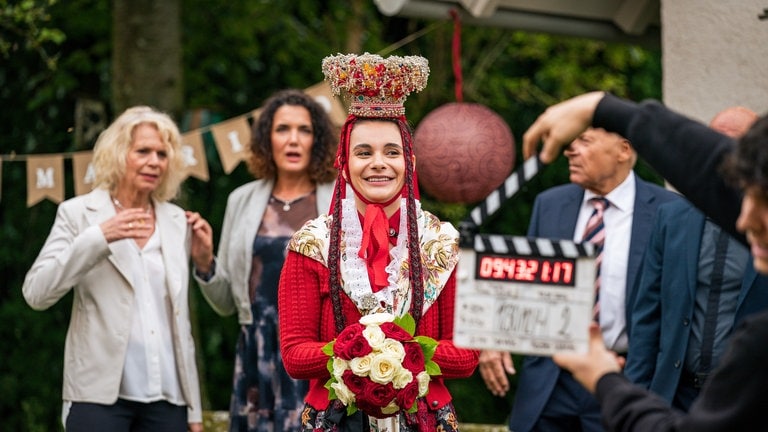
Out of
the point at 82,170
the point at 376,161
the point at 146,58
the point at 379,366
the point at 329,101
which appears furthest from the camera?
the point at 146,58

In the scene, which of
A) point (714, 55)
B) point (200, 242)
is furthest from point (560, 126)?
point (714, 55)

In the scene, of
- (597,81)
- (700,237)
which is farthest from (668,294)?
(597,81)

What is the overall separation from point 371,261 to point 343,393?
0.53m

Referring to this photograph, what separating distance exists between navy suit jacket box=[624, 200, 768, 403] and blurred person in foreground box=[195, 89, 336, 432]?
1.65 m

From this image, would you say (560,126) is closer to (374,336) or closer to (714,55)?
(374,336)

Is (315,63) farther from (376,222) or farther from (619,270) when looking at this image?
(376,222)

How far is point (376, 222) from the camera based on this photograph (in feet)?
14.3

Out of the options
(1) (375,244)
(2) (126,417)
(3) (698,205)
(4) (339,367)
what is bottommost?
(2) (126,417)

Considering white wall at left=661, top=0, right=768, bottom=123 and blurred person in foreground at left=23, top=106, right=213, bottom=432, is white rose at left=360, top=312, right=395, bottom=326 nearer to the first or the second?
blurred person in foreground at left=23, top=106, right=213, bottom=432

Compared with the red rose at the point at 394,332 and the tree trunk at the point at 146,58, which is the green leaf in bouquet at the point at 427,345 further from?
the tree trunk at the point at 146,58

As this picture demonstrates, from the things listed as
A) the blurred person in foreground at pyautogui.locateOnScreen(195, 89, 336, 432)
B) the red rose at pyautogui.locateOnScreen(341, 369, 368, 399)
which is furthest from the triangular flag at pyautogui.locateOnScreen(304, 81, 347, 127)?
the red rose at pyautogui.locateOnScreen(341, 369, 368, 399)

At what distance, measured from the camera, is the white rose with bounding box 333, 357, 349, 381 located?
4012 millimetres

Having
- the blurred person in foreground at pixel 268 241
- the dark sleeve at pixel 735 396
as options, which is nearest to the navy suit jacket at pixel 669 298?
the blurred person in foreground at pixel 268 241

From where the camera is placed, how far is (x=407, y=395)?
4.02 metres
